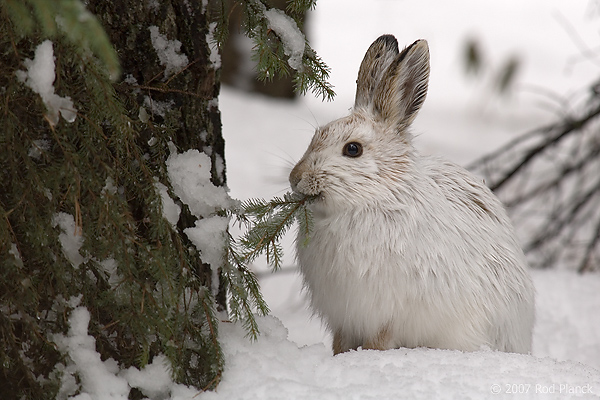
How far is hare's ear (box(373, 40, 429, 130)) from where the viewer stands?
7.39 feet

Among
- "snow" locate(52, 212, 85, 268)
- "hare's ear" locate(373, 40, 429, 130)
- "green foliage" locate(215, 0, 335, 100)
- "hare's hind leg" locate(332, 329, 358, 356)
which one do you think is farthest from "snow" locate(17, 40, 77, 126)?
"hare's hind leg" locate(332, 329, 358, 356)

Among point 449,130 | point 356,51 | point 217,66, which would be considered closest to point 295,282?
point 217,66

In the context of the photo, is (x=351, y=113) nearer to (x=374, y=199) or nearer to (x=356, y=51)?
(x=374, y=199)

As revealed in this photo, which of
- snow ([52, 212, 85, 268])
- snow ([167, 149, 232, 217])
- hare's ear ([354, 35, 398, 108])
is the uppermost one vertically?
hare's ear ([354, 35, 398, 108])

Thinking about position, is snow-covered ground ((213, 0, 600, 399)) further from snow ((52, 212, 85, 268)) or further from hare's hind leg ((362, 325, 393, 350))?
snow ((52, 212, 85, 268))

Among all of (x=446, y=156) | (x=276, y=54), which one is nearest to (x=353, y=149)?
(x=276, y=54)

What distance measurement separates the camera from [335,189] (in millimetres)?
2160

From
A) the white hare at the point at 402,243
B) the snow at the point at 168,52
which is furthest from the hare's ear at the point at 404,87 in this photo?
the snow at the point at 168,52

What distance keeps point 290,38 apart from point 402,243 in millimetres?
720

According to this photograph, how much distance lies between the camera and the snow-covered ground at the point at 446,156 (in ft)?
5.75

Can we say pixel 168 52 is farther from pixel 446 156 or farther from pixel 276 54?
pixel 446 156

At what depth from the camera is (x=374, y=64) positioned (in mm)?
2432

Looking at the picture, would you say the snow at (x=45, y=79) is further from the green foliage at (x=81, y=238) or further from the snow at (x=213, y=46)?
the snow at (x=213, y=46)

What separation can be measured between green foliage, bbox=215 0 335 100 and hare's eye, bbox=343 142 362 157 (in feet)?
0.90
